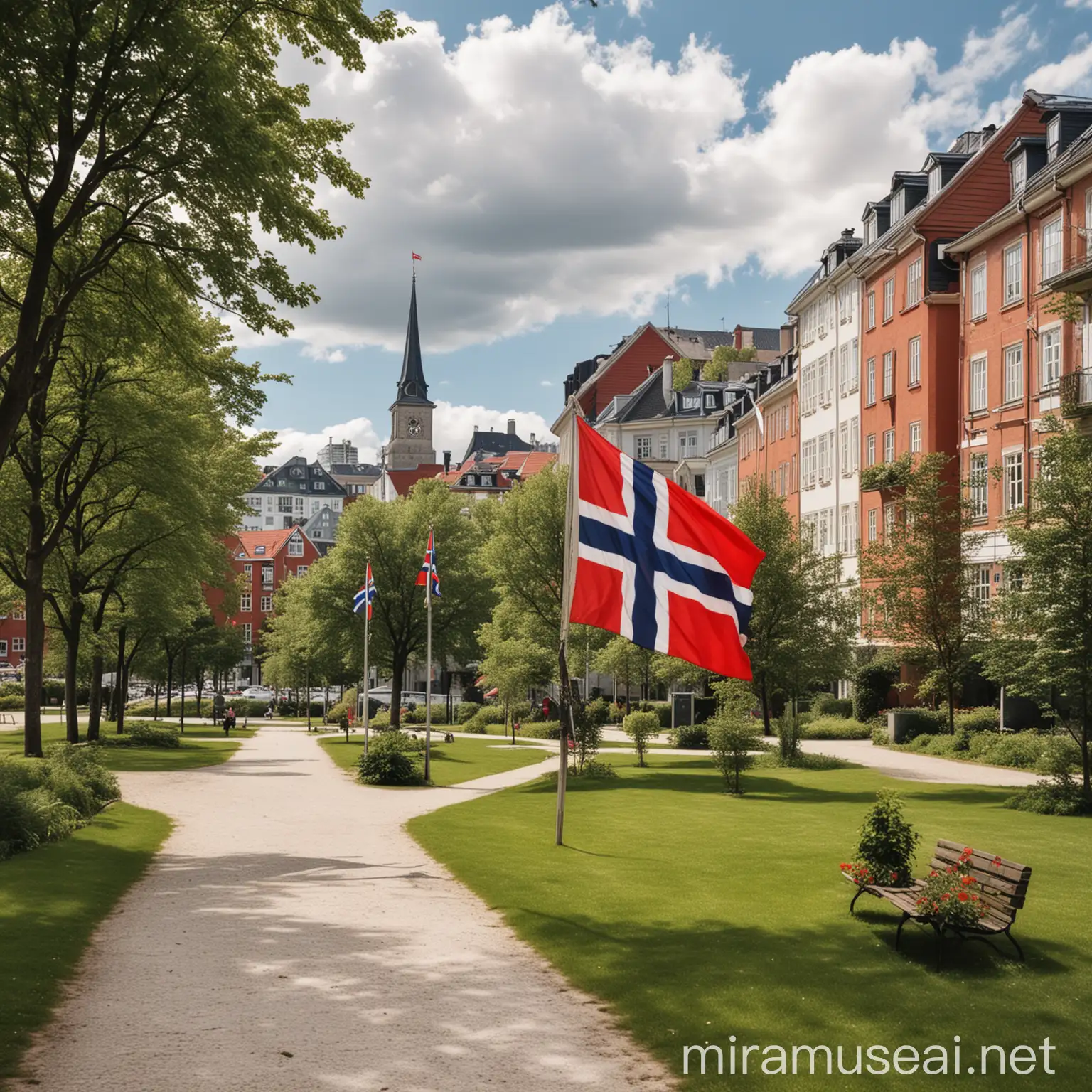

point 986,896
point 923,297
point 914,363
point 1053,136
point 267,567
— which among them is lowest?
point 986,896

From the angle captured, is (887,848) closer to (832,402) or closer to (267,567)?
(832,402)

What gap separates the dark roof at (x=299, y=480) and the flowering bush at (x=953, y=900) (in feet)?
613

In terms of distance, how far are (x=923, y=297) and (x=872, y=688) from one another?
15.9 meters

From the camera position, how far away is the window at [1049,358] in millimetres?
37344

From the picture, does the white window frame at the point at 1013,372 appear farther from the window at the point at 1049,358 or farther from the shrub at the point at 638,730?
the shrub at the point at 638,730

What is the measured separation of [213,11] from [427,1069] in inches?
642

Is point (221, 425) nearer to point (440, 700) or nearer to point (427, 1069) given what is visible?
point (440, 700)

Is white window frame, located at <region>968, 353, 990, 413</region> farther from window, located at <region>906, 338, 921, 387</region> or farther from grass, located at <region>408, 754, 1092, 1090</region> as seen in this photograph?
grass, located at <region>408, 754, 1092, 1090</region>

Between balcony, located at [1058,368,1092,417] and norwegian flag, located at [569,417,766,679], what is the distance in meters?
21.3

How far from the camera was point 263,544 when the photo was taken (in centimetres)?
13425

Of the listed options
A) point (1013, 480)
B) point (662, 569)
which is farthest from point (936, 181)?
point (662, 569)

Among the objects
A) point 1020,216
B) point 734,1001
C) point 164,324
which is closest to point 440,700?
Result: point 1020,216

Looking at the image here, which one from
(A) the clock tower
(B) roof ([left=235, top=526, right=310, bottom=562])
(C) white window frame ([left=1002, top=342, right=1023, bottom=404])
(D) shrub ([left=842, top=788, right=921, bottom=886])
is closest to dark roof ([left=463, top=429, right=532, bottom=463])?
(A) the clock tower

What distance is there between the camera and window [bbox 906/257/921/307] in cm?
4747
